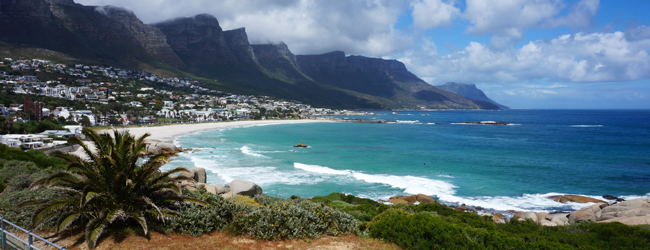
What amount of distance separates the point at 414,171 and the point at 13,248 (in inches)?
1150

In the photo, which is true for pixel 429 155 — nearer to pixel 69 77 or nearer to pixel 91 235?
pixel 91 235

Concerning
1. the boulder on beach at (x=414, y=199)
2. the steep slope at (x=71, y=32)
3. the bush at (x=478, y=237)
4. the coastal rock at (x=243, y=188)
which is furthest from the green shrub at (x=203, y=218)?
the steep slope at (x=71, y=32)

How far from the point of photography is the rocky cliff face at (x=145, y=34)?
17174 centimetres

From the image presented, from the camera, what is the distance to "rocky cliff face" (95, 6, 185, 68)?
17174 centimetres

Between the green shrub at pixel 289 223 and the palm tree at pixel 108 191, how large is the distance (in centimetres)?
150

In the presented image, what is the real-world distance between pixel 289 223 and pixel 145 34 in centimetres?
21197

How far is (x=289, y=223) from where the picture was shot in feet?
23.5

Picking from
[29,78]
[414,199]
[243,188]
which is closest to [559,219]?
[414,199]

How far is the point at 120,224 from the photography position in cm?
696

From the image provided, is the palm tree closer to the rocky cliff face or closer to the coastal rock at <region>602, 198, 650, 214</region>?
the coastal rock at <region>602, 198, 650, 214</region>

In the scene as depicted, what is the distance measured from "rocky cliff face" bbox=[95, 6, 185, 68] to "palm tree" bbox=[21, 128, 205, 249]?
19952cm

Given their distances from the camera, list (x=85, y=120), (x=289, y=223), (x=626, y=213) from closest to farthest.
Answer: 1. (x=289, y=223)
2. (x=626, y=213)
3. (x=85, y=120)

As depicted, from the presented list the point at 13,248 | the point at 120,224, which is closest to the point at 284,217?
the point at 120,224

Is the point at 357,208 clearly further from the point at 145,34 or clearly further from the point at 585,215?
the point at 145,34
